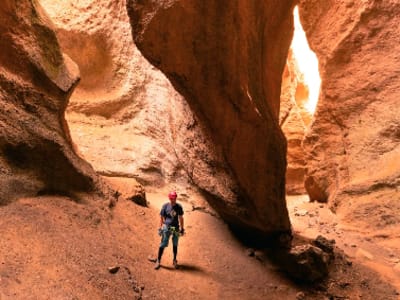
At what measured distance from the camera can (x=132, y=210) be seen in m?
5.04

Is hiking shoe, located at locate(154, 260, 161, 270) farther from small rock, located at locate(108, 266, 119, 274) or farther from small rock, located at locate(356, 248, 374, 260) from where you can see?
small rock, located at locate(356, 248, 374, 260)

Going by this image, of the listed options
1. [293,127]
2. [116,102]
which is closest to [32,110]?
[116,102]

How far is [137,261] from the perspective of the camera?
414 cm

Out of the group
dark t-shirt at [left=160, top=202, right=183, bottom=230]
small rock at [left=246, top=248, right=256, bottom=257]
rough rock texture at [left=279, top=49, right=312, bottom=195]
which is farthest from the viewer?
rough rock texture at [left=279, top=49, right=312, bottom=195]

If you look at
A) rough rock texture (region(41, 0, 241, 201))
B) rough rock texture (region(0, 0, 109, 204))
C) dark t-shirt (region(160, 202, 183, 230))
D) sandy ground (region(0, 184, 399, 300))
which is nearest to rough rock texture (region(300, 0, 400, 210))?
sandy ground (region(0, 184, 399, 300))

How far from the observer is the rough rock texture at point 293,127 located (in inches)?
470

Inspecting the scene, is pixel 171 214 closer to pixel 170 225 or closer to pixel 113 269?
pixel 170 225

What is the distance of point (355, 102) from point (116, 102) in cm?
432

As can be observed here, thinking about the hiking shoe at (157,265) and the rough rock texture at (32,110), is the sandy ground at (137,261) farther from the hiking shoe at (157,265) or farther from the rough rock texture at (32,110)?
the rough rock texture at (32,110)

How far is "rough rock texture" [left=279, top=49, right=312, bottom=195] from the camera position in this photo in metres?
11.9

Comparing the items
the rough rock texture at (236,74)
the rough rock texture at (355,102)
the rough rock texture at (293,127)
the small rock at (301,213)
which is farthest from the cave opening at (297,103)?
the rough rock texture at (236,74)

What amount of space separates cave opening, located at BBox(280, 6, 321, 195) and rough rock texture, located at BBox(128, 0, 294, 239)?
6005 mm

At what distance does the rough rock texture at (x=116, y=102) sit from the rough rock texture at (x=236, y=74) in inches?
55.7

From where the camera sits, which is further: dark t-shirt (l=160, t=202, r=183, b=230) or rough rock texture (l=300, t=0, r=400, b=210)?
rough rock texture (l=300, t=0, r=400, b=210)
